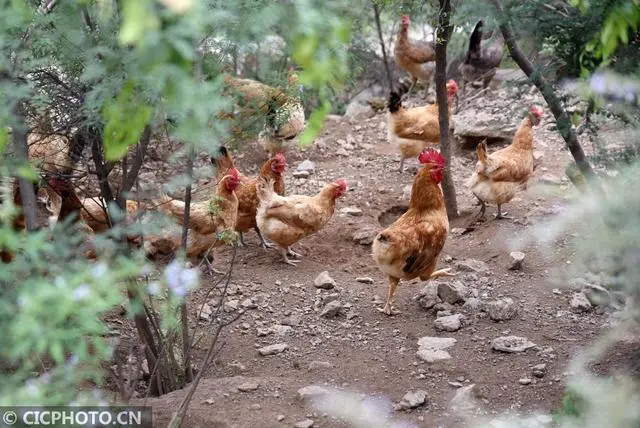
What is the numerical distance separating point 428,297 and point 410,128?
305 centimetres

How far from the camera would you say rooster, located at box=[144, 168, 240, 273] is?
18.9ft

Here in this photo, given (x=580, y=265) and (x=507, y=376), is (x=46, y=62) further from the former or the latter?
(x=580, y=265)

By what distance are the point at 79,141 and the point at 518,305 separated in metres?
3.22

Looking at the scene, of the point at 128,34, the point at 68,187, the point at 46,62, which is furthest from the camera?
the point at 68,187

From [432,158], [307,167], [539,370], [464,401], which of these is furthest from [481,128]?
[464,401]

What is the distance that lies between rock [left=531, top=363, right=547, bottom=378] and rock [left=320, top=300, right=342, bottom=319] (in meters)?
1.58

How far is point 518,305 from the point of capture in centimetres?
530

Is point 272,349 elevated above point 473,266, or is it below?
below

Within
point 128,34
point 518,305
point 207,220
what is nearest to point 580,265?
point 518,305

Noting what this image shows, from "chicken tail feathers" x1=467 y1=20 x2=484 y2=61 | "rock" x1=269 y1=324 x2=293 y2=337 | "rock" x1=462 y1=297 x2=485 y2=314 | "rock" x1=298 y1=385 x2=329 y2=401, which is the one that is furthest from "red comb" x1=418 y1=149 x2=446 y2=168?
"chicken tail feathers" x1=467 y1=20 x2=484 y2=61

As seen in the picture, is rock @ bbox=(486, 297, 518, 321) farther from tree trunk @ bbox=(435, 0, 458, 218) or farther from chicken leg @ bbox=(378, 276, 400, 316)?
tree trunk @ bbox=(435, 0, 458, 218)

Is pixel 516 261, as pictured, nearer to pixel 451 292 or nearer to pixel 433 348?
pixel 451 292

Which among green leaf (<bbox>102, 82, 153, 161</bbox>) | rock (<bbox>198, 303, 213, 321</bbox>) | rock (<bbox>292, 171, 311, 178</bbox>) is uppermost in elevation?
green leaf (<bbox>102, 82, 153, 161</bbox>)

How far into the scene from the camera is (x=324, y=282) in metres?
5.89
